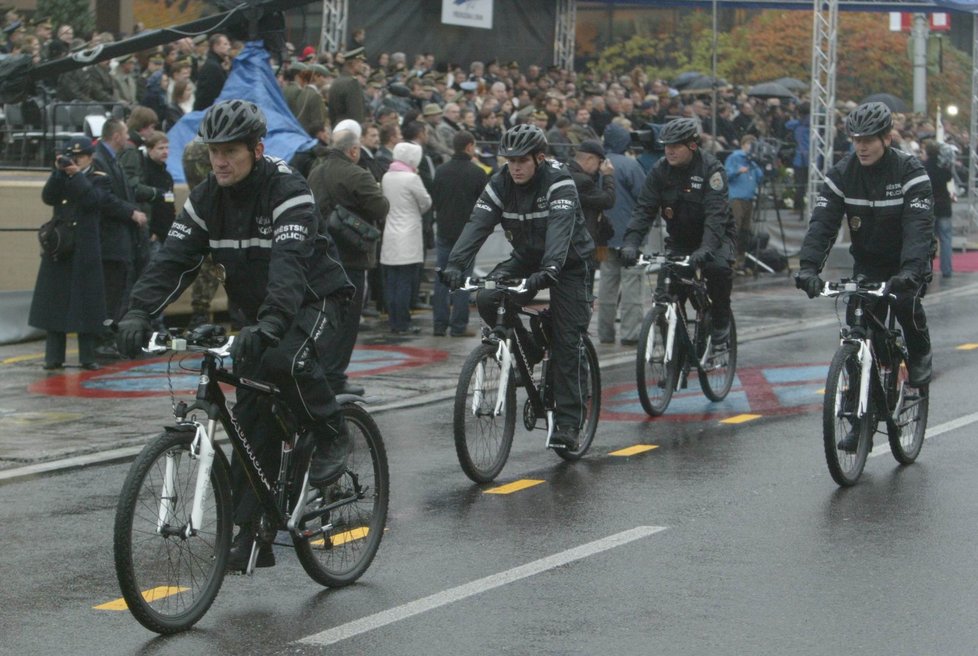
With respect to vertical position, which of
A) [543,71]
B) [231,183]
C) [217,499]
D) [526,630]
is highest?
[543,71]

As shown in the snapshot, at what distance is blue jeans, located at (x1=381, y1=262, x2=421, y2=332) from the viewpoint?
52.0 ft

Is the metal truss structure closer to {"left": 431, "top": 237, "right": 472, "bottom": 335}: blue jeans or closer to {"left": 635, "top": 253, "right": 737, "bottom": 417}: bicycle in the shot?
{"left": 431, "top": 237, "right": 472, "bottom": 335}: blue jeans

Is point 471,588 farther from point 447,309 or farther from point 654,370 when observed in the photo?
point 447,309

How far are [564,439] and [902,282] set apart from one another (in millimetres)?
2065

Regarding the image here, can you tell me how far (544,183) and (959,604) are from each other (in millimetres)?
3782

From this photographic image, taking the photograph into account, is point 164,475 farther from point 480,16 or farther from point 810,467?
point 480,16

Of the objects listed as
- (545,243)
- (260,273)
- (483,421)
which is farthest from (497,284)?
→ (260,273)

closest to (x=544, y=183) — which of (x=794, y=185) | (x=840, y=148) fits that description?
(x=794, y=185)

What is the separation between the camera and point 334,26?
26641 mm

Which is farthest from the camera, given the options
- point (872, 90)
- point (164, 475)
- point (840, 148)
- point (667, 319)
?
point (872, 90)

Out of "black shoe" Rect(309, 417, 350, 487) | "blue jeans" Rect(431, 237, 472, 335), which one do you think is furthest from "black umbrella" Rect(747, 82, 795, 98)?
"black shoe" Rect(309, 417, 350, 487)

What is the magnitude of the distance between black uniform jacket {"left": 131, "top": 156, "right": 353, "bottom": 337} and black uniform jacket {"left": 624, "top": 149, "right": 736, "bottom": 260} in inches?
210

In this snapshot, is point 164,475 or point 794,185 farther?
point 794,185

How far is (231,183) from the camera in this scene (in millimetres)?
6520
